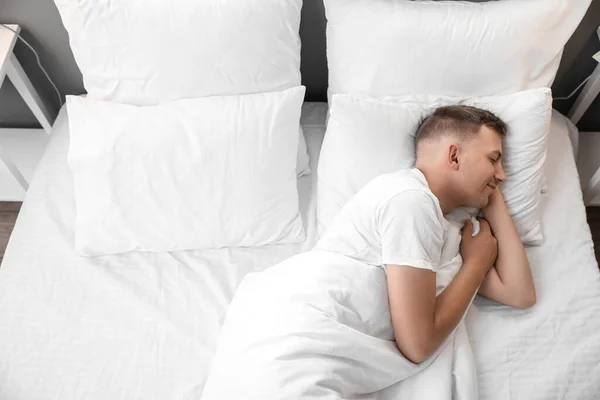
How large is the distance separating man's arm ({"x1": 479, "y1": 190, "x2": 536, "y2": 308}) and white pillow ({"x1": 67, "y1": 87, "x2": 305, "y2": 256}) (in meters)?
0.53

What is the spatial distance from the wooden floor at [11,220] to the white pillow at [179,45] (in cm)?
76

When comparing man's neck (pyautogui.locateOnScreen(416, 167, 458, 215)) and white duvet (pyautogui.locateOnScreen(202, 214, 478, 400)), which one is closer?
white duvet (pyautogui.locateOnScreen(202, 214, 478, 400))

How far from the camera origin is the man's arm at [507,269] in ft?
4.02

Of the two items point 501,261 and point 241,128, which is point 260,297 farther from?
point 501,261

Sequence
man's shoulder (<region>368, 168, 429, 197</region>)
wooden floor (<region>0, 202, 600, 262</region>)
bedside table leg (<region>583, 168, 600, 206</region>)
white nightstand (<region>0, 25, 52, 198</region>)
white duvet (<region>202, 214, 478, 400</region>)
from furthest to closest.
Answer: wooden floor (<region>0, 202, 600, 262</region>)
bedside table leg (<region>583, 168, 600, 206</region>)
white nightstand (<region>0, 25, 52, 198</region>)
man's shoulder (<region>368, 168, 429, 197</region>)
white duvet (<region>202, 214, 478, 400</region>)

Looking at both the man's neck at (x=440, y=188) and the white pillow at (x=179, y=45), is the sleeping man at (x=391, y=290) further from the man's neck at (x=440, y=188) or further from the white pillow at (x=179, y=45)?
the white pillow at (x=179, y=45)

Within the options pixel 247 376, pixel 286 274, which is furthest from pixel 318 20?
pixel 247 376

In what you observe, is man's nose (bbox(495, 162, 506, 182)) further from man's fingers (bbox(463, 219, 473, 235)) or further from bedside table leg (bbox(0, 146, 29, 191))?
bedside table leg (bbox(0, 146, 29, 191))

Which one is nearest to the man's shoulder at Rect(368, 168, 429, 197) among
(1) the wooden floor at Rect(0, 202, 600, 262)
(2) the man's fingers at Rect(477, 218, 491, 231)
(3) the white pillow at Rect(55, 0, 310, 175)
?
(2) the man's fingers at Rect(477, 218, 491, 231)

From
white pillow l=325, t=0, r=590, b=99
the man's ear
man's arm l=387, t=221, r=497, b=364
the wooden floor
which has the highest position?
white pillow l=325, t=0, r=590, b=99

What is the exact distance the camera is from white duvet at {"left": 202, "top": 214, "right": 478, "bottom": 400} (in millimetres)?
1007

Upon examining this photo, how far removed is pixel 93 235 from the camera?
4.42ft

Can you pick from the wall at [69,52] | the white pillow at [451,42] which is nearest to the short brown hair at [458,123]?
the white pillow at [451,42]

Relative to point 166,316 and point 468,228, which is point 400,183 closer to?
point 468,228
